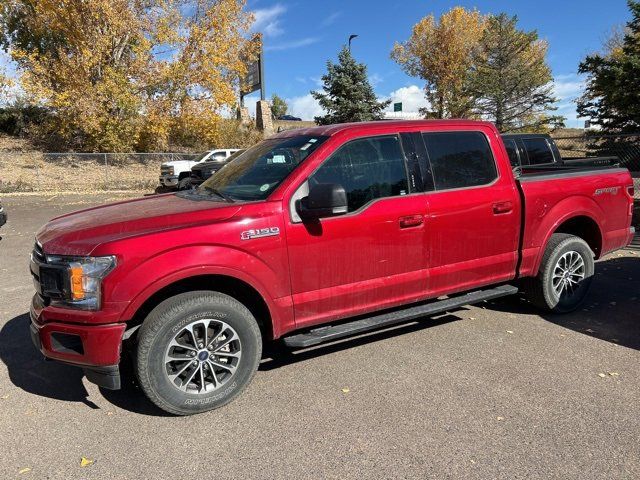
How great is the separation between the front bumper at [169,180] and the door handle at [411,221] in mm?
17881

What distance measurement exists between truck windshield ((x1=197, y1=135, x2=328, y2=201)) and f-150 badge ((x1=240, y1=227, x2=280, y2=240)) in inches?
11.2

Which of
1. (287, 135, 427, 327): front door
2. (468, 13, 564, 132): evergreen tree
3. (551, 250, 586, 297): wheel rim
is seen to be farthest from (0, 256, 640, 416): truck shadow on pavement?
(468, 13, 564, 132): evergreen tree

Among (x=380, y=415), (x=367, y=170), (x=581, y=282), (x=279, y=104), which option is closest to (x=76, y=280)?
(x=380, y=415)

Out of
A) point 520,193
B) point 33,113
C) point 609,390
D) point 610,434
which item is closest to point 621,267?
point 520,193

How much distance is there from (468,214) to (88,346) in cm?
314

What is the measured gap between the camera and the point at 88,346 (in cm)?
310

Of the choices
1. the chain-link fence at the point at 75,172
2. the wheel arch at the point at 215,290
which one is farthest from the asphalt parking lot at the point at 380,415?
the chain-link fence at the point at 75,172

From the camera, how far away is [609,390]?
11.7 ft

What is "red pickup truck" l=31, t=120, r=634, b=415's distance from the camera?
3.15 meters

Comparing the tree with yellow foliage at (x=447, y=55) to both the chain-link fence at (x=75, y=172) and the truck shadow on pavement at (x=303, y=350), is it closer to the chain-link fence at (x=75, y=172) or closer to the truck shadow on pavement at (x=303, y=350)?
the chain-link fence at (x=75, y=172)

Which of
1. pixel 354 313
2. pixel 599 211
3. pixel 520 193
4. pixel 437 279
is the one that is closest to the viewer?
pixel 354 313

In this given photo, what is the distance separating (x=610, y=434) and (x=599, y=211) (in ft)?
9.49

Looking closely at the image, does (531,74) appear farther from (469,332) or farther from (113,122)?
(469,332)

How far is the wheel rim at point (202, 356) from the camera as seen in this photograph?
332 cm
